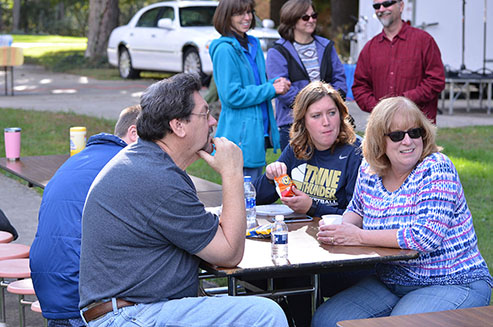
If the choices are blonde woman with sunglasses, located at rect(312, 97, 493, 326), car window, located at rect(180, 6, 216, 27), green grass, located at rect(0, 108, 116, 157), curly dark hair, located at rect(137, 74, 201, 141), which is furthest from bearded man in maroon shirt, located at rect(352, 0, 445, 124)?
car window, located at rect(180, 6, 216, 27)

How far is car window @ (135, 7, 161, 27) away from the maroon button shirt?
Answer: 1177 cm

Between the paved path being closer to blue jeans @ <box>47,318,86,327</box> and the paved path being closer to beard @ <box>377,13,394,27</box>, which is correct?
blue jeans @ <box>47,318,86,327</box>

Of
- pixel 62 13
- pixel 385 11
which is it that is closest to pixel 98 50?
pixel 385 11

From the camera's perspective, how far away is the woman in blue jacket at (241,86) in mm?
5801

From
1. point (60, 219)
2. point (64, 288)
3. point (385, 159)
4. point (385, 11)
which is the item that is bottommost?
point (64, 288)

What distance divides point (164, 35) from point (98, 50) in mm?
6780

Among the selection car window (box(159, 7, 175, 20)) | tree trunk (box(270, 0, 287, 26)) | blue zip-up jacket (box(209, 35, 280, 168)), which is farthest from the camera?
tree trunk (box(270, 0, 287, 26))

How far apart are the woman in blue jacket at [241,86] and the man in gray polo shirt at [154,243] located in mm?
2740

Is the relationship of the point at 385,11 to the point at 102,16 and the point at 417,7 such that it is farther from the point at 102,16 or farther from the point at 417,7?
the point at 102,16

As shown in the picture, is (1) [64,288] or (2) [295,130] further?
(2) [295,130]

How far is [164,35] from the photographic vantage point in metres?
16.8

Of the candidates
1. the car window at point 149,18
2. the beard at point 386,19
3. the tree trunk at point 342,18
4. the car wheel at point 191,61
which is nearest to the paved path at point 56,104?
the car wheel at point 191,61

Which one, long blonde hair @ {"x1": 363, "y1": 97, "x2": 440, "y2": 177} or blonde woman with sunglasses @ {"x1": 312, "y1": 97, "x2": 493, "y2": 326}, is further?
long blonde hair @ {"x1": 363, "y1": 97, "x2": 440, "y2": 177}

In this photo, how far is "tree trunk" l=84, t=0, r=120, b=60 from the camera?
22.3 metres
